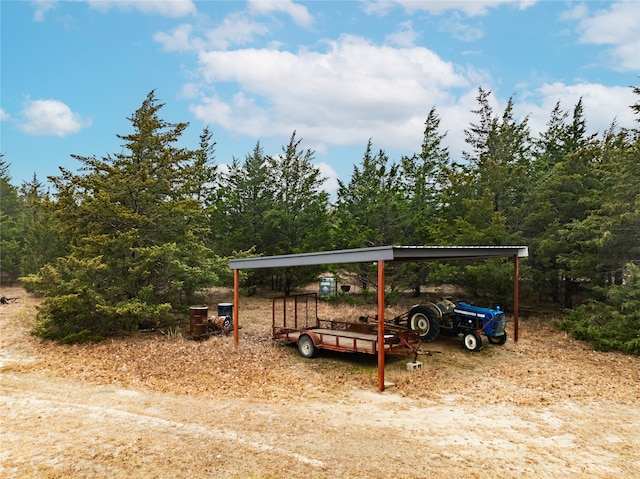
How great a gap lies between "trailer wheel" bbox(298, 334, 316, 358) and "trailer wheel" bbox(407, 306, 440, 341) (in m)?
3.02

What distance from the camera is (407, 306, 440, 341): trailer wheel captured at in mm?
10883

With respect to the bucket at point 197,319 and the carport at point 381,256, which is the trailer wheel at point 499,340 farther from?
the bucket at point 197,319

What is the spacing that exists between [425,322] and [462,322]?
0.96m

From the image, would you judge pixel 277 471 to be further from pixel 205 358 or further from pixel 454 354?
pixel 454 354

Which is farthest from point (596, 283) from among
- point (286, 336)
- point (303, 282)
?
point (303, 282)

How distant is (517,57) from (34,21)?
43.9 ft

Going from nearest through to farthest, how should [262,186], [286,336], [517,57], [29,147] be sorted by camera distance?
[286,336] → [517,57] → [29,147] → [262,186]

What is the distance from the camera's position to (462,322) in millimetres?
10891

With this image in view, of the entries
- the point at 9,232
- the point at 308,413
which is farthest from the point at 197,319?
the point at 9,232

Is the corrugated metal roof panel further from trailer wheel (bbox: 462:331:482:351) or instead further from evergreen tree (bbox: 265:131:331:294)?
evergreen tree (bbox: 265:131:331:294)

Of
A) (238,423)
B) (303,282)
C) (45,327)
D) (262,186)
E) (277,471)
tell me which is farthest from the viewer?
(262,186)

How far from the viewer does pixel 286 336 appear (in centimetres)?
1033

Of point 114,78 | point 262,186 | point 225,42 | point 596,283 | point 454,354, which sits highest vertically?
point 225,42

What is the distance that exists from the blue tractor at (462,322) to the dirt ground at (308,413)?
391mm
